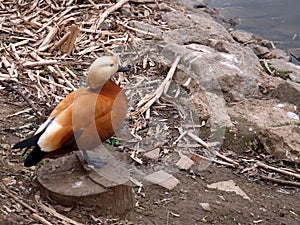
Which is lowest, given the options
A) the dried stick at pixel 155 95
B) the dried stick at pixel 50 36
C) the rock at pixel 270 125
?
the rock at pixel 270 125

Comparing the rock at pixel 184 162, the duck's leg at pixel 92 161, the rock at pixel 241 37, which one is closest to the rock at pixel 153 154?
the rock at pixel 184 162

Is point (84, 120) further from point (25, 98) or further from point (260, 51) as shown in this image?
point (260, 51)

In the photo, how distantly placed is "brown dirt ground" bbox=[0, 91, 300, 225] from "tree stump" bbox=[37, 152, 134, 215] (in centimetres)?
6

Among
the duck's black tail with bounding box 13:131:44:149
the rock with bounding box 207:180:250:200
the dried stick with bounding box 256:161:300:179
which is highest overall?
the duck's black tail with bounding box 13:131:44:149

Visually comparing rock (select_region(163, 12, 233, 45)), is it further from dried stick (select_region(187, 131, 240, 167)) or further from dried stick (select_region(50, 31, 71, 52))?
dried stick (select_region(187, 131, 240, 167))

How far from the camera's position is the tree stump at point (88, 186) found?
130 inches

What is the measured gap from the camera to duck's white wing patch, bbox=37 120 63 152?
10.4 ft

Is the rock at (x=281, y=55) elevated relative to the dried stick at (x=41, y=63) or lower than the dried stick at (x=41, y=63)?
lower

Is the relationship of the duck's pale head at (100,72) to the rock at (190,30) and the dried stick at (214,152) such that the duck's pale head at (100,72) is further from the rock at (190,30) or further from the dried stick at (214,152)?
the rock at (190,30)

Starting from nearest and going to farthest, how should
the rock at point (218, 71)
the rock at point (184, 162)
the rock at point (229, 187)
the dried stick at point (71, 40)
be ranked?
the rock at point (229, 187), the rock at point (184, 162), the rock at point (218, 71), the dried stick at point (71, 40)

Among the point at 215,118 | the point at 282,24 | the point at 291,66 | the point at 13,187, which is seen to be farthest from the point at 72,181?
the point at 282,24

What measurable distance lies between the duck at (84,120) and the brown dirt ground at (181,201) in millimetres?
294

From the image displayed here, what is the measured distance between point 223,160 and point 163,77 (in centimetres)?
113

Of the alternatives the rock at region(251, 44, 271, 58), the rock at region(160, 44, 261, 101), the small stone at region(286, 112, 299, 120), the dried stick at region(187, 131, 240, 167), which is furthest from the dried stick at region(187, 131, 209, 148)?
the rock at region(251, 44, 271, 58)
